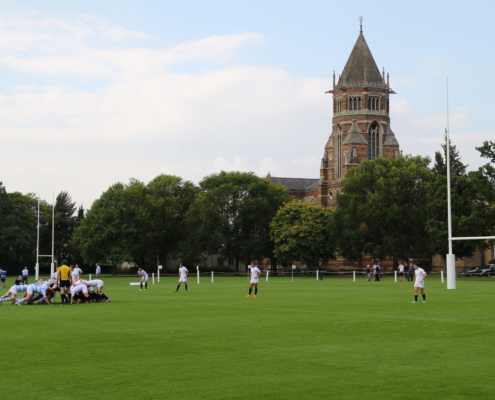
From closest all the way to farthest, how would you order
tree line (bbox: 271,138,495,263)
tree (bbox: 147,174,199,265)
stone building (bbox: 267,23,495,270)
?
tree line (bbox: 271,138,495,263), tree (bbox: 147,174,199,265), stone building (bbox: 267,23,495,270)

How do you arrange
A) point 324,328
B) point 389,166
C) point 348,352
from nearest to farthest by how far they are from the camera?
point 348,352
point 324,328
point 389,166

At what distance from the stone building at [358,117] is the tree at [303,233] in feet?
78.2

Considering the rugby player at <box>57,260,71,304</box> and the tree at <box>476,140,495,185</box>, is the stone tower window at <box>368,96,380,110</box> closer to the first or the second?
the tree at <box>476,140,495,185</box>

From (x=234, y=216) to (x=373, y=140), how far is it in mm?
33456

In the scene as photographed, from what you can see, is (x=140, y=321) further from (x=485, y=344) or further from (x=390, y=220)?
(x=390, y=220)

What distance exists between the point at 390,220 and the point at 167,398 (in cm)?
7519

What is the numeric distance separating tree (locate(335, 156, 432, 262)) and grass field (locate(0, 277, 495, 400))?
59.8m

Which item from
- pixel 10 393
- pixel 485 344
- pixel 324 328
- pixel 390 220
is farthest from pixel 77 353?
pixel 390 220

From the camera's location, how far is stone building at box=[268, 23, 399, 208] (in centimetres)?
11656

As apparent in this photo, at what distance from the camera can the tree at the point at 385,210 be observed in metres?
81.9

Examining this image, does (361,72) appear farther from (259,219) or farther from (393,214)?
(393,214)

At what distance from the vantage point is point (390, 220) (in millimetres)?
82875

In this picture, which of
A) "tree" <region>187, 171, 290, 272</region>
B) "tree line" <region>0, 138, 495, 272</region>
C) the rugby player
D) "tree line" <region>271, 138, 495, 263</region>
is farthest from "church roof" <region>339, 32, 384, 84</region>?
the rugby player

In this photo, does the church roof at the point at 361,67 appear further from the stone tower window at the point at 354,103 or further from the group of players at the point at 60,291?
the group of players at the point at 60,291
